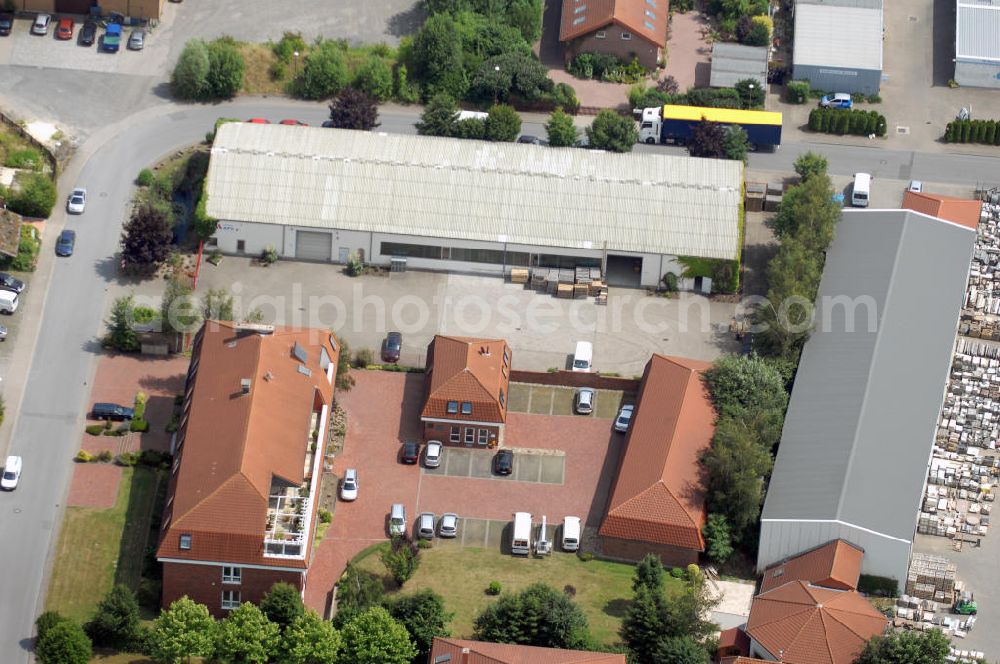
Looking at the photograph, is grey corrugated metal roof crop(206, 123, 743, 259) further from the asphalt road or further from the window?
the window

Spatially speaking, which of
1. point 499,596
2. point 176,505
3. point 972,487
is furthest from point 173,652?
point 972,487

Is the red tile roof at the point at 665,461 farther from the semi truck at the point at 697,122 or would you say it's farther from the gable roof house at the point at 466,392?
the semi truck at the point at 697,122

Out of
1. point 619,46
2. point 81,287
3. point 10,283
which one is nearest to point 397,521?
point 81,287

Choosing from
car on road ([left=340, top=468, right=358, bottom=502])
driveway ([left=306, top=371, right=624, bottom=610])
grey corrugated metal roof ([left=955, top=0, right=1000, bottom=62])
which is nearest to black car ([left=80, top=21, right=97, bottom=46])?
driveway ([left=306, top=371, right=624, bottom=610])

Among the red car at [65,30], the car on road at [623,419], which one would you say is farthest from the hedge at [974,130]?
the red car at [65,30]

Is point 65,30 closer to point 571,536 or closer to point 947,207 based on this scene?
point 571,536

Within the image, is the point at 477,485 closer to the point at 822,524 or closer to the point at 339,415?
the point at 339,415
